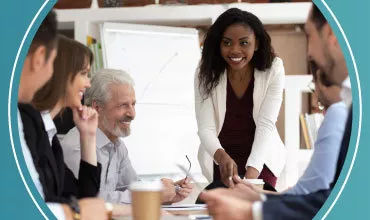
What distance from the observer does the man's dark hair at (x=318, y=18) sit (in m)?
1.06

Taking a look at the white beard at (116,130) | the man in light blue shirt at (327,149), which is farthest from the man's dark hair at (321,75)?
the white beard at (116,130)

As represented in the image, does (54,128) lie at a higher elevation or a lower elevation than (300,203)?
higher

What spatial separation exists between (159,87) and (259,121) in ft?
0.63

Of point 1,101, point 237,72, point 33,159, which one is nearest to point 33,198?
point 33,159

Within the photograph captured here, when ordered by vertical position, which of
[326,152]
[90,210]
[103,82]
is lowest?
[90,210]

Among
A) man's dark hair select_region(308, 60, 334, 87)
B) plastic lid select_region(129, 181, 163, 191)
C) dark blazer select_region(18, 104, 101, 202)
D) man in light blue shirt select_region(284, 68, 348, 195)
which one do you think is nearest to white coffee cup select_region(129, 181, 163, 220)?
plastic lid select_region(129, 181, 163, 191)

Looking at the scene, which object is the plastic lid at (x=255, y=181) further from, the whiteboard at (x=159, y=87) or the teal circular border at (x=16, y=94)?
the teal circular border at (x=16, y=94)

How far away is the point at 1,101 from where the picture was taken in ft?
3.64

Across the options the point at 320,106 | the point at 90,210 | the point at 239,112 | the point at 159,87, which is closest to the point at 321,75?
the point at 320,106

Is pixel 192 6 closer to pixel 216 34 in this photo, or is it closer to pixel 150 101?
pixel 216 34

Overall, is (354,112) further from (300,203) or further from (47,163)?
(47,163)

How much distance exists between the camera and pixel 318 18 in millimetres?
1064

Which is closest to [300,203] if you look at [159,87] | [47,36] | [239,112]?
[239,112]

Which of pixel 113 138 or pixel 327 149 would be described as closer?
pixel 327 149
